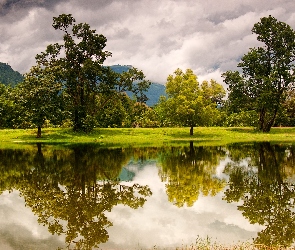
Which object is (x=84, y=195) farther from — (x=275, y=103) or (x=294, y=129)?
(x=294, y=129)

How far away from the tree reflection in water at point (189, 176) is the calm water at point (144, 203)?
0.20ft

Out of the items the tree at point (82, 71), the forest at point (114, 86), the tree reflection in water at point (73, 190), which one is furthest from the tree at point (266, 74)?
the tree reflection in water at point (73, 190)

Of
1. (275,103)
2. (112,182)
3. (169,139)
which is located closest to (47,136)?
(169,139)

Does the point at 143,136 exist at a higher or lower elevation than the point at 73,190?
higher

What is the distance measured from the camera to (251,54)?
69438 millimetres

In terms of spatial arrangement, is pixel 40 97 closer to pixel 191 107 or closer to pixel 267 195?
pixel 191 107

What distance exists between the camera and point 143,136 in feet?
192

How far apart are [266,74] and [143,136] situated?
98.0ft

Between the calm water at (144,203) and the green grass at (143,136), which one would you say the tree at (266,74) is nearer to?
the green grass at (143,136)

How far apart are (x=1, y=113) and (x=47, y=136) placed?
27681mm

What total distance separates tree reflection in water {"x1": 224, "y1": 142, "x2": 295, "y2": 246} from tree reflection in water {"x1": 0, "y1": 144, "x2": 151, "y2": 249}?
5595mm

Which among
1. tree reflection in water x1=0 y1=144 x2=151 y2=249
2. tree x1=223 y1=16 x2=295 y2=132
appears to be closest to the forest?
tree x1=223 y1=16 x2=295 y2=132

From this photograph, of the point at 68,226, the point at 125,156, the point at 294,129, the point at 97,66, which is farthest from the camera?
the point at 294,129

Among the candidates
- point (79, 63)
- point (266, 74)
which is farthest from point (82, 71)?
point (266, 74)
